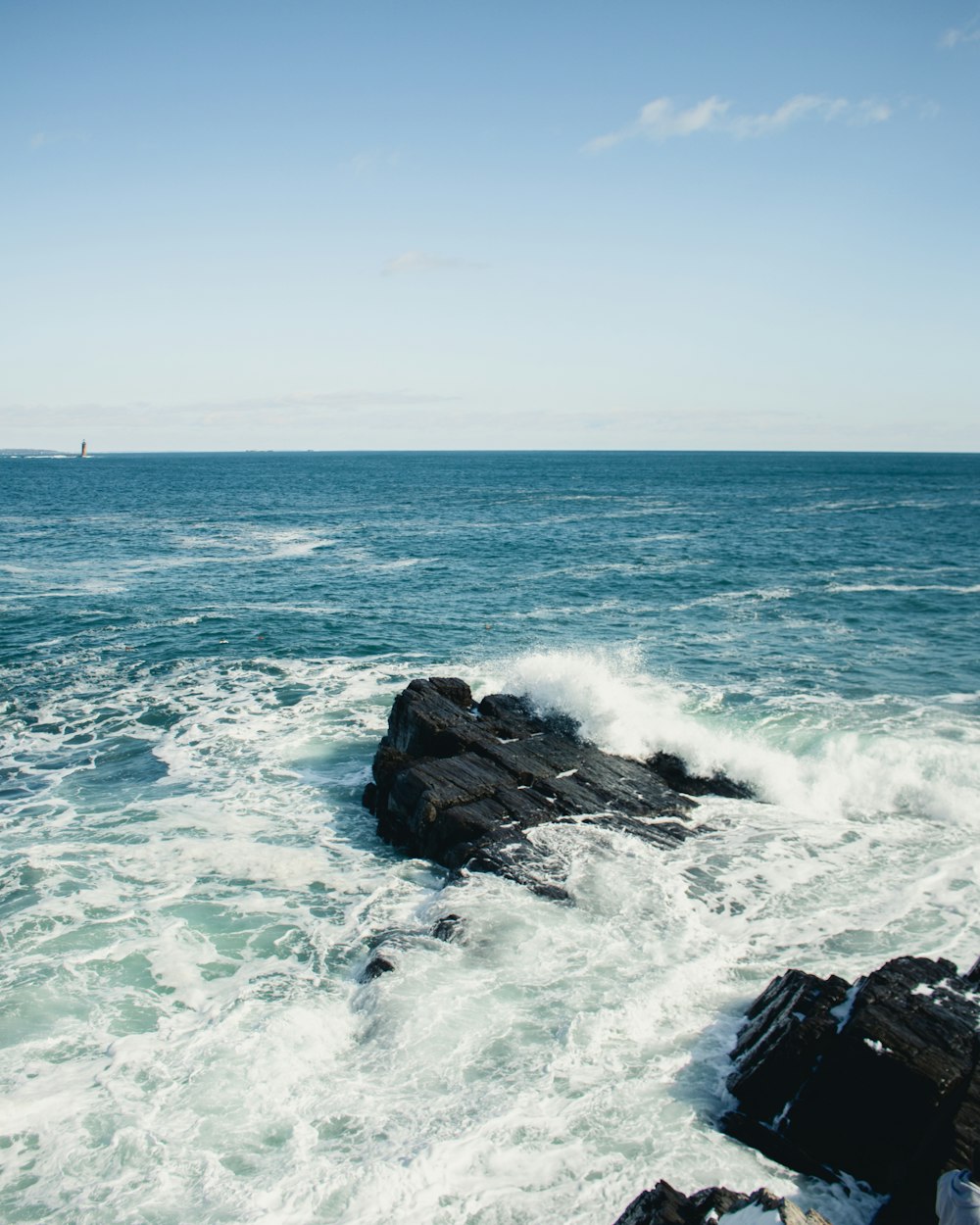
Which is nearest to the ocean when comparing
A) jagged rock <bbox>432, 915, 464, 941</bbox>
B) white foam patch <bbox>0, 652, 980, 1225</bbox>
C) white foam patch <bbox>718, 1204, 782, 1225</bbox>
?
white foam patch <bbox>0, 652, 980, 1225</bbox>

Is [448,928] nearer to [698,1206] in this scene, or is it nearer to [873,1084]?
[698,1206]

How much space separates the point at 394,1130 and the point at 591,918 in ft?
18.5

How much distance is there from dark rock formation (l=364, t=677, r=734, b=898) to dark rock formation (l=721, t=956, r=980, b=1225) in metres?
5.50

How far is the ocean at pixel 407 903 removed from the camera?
9.74 meters

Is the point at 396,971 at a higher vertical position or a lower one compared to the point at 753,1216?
lower

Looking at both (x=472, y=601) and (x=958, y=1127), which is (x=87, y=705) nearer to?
(x=472, y=601)

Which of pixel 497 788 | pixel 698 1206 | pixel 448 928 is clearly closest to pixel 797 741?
pixel 497 788

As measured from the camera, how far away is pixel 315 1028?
11.9 metres

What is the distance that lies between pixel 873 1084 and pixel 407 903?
858 cm

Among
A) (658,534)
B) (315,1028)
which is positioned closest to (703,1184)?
(315,1028)

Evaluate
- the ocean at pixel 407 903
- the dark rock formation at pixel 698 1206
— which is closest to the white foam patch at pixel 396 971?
the ocean at pixel 407 903

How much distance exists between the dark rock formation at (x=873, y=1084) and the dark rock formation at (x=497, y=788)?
216 inches

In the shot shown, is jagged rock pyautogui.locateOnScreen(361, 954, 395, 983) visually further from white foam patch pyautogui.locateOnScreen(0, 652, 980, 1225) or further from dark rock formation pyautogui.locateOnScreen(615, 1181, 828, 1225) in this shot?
dark rock formation pyautogui.locateOnScreen(615, 1181, 828, 1225)

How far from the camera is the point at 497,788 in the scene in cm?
1856
